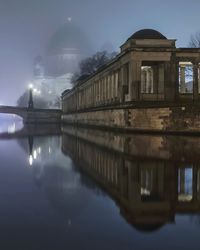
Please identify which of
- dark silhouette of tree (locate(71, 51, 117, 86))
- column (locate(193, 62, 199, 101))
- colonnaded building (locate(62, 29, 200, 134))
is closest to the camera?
colonnaded building (locate(62, 29, 200, 134))

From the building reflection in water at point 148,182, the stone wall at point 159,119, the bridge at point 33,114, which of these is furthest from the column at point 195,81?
the bridge at point 33,114

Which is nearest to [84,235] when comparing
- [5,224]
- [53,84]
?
[5,224]

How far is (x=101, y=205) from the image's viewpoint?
8273 mm

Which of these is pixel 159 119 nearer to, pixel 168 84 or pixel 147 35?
pixel 168 84

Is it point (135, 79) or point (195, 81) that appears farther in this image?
point (195, 81)

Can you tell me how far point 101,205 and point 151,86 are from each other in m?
41.8

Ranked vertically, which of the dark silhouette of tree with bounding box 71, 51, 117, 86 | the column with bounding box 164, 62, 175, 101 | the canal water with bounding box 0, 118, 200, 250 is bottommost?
the canal water with bounding box 0, 118, 200, 250

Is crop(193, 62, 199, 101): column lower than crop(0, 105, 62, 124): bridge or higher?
higher

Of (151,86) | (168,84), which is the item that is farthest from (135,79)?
(151,86)

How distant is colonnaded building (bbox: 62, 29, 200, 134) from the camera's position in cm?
3467

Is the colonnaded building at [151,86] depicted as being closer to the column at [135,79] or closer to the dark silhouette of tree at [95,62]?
the column at [135,79]

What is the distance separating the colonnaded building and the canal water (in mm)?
20123

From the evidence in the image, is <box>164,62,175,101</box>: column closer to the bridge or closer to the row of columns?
the row of columns

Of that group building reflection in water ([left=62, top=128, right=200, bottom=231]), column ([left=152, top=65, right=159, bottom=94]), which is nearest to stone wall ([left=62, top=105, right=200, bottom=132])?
column ([left=152, top=65, right=159, bottom=94])
